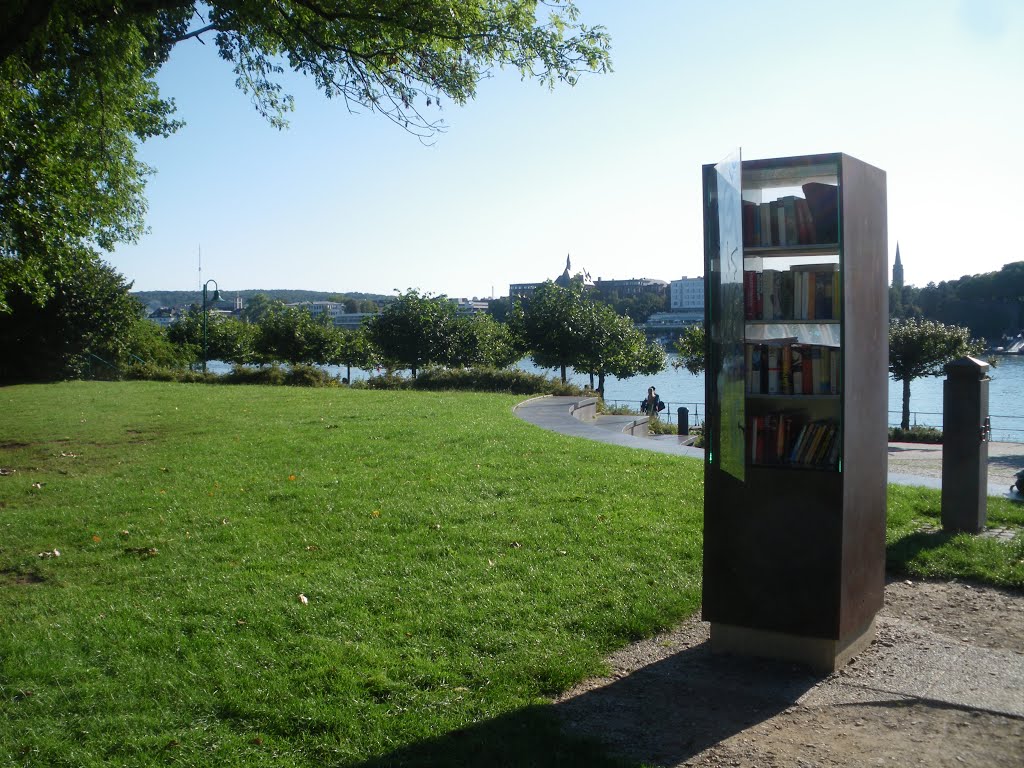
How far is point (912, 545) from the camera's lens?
7.61m

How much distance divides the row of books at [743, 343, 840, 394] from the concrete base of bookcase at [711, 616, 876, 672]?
1.45 metres

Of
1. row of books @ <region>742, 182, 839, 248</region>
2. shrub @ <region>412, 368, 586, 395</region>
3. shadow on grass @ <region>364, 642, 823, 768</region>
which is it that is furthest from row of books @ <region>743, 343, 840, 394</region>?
shrub @ <region>412, 368, 586, 395</region>

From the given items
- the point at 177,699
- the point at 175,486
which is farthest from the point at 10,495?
the point at 177,699

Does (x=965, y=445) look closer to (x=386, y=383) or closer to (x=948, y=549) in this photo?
(x=948, y=549)

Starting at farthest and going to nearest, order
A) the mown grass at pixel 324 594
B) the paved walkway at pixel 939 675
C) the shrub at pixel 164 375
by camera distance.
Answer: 1. the shrub at pixel 164 375
2. the paved walkway at pixel 939 675
3. the mown grass at pixel 324 594

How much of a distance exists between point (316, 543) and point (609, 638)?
3.12 m

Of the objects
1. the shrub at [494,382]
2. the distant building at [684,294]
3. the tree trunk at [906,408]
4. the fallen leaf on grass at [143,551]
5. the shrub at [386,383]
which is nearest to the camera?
the fallen leaf on grass at [143,551]

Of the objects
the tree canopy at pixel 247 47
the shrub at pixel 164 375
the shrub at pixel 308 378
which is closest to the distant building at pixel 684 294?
the shrub at pixel 308 378

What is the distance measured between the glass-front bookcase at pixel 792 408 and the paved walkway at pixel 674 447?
6.53 meters

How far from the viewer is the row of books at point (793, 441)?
16.3ft

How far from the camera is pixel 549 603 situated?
6027 mm

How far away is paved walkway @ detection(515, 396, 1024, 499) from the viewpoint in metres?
11.9

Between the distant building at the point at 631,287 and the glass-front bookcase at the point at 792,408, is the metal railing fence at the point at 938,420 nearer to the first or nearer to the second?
the distant building at the point at 631,287

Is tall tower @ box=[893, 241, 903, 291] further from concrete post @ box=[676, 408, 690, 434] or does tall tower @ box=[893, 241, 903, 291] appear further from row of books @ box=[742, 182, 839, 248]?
row of books @ box=[742, 182, 839, 248]
